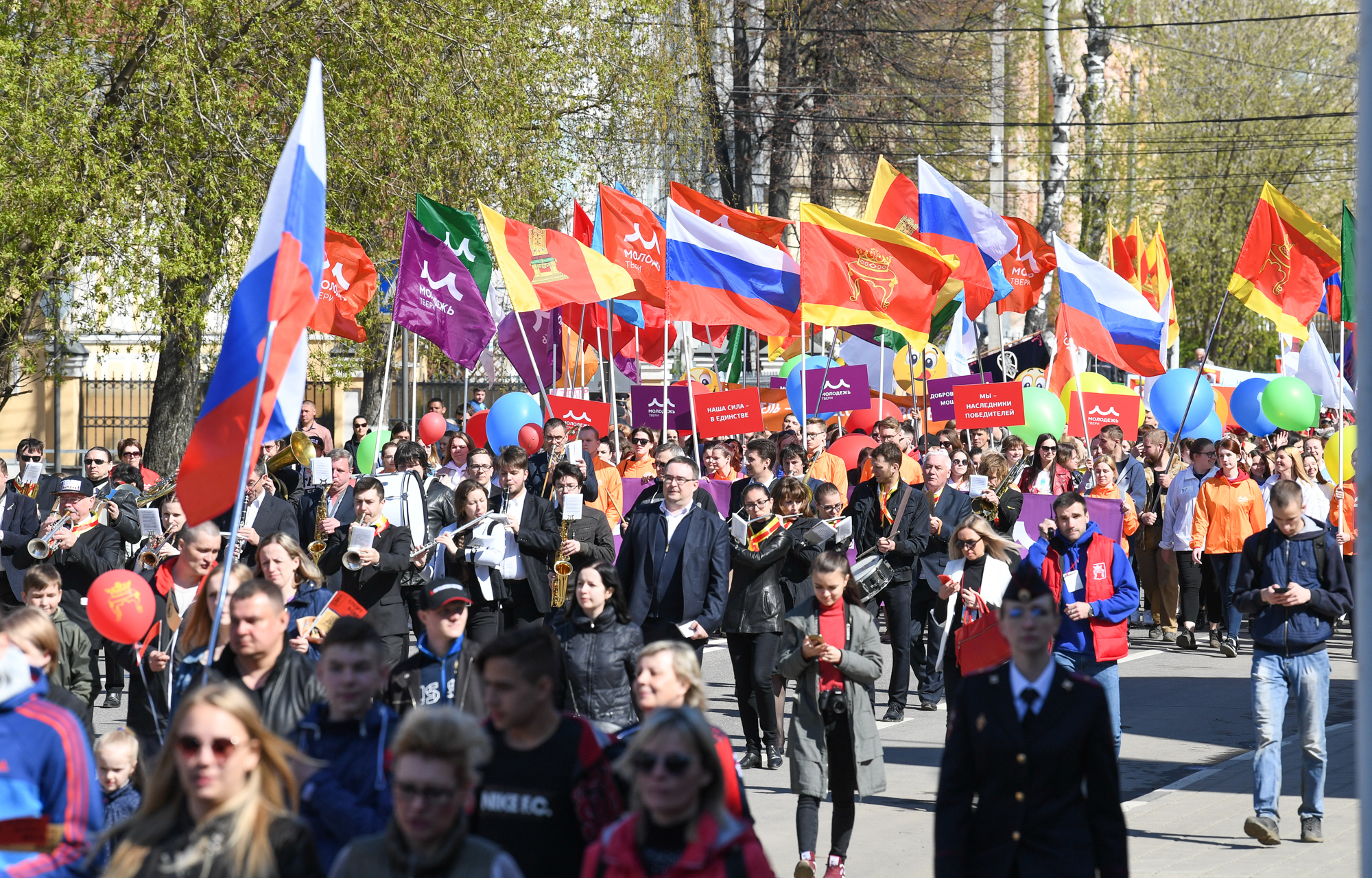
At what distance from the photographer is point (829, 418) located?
21797 mm

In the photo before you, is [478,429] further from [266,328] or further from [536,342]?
[266,328]

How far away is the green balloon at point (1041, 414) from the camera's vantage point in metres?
19.0

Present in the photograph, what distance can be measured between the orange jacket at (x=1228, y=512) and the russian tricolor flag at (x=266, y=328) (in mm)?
9890

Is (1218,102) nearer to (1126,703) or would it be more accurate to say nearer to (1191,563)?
(1191,563)

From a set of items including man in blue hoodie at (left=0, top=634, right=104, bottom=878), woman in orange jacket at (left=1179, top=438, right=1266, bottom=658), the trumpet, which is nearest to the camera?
man in blue hoodie at (left=0, top=634, right=104, bottom=878)

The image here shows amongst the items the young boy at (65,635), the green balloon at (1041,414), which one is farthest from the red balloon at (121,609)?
the green balloon at (1041,414)

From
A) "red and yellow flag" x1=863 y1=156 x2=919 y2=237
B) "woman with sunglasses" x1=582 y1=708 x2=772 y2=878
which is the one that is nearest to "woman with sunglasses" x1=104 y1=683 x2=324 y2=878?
"woman with sunglasses" x1=582 y1=708 x2=772 y2=878

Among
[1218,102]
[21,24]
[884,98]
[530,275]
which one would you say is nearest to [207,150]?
[21,24]

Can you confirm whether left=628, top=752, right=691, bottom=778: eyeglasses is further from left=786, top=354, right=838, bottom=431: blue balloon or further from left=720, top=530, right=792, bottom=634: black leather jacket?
left=786, top=354, right=838, bottom=431: blue balloon

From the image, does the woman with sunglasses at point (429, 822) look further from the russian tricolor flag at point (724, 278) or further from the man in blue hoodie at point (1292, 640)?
the russian tricolor flag at point (724, 278)

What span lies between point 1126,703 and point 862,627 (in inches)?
188

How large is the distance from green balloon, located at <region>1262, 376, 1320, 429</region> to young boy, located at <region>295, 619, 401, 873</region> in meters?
17.6

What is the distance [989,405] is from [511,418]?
5.69 metres

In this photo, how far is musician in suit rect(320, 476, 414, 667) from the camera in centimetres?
906
